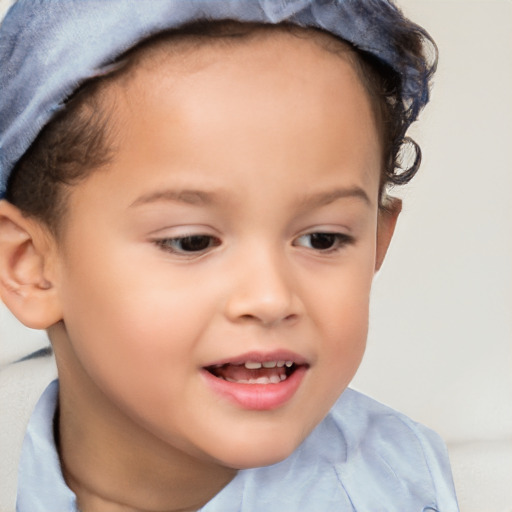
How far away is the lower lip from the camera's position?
1.04m

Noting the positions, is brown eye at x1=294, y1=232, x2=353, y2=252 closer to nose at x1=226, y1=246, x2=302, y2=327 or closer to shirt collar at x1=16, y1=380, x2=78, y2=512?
nose at x1=226, y1=246, x2=302, y2=327

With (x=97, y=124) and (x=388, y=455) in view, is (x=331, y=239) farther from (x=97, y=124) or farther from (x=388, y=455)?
(x=388, y=455)

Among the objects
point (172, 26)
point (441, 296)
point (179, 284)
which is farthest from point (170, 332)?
point (441, 296)

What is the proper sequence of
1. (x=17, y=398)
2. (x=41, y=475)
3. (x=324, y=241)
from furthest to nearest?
(x=17, y=398)
(x=41, y=475)
(x=324, y=241)

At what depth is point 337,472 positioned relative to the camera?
128 cm

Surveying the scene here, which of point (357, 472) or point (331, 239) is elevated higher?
point (331, 239)

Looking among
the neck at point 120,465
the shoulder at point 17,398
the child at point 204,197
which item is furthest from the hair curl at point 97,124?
the shoulder at point 17,398

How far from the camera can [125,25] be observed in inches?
39.8

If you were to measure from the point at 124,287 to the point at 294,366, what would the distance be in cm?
20

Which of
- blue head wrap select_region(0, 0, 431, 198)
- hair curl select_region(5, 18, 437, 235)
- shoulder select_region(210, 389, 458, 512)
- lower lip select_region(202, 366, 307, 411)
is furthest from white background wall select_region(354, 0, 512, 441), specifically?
lower lip select_region(202, 366, 307, 411)

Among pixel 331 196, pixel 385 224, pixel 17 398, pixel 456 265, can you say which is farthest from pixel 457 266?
pixel 331 196

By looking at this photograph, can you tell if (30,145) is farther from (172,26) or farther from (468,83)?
(468,83)

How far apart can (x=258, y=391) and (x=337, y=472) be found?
0.29 metres

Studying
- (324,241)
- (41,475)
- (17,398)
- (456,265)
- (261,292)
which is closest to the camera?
(261,292)
